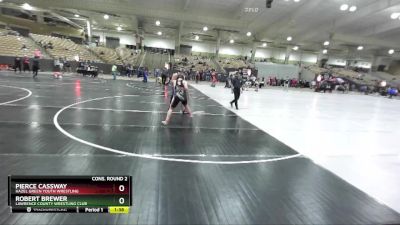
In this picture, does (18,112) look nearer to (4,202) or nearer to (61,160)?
(61,160)

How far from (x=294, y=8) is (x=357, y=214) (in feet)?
111

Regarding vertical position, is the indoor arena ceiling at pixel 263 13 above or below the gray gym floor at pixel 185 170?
above
